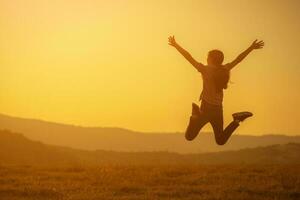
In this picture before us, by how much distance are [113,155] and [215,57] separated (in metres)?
97.8

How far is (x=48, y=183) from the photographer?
2653 cm

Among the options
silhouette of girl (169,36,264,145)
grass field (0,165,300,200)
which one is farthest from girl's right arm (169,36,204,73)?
grass field (0,165,300,200)

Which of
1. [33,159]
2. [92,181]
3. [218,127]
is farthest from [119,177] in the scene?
[33,159]

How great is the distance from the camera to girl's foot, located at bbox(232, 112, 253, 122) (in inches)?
711

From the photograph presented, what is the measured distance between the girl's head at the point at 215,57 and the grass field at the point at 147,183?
6.46 metres

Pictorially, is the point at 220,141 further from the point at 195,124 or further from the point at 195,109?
the point at 195,109

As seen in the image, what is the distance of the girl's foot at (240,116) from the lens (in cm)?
1806

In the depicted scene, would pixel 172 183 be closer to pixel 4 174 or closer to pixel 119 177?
pixel 119 177

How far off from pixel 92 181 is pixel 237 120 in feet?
34.0

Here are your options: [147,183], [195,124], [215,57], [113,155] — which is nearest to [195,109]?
[195,124]

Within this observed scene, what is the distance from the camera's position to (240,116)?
59.9ft

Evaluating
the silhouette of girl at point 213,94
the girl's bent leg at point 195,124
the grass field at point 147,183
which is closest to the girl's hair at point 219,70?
the silhouette of girl at point 213,94

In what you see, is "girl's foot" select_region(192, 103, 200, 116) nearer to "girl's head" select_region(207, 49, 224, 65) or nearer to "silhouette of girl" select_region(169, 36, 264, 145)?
"silhouette of girl" select_region(169, 36, 264, 145)

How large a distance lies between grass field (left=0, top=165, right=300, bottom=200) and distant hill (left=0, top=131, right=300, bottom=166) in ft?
230
